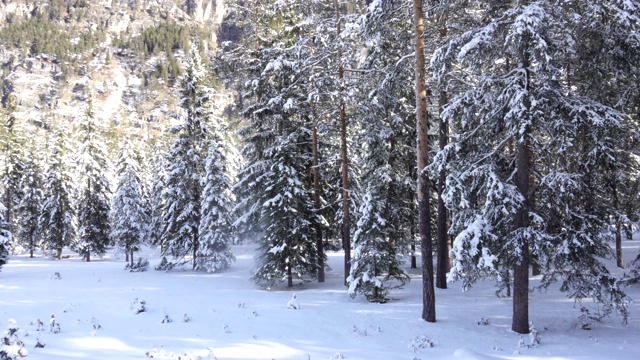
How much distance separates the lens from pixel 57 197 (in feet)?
126

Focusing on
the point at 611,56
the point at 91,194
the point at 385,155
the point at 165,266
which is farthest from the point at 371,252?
the point at 91,194

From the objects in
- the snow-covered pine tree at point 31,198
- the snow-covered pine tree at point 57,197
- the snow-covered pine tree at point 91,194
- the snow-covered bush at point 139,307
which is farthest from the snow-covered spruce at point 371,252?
the snow-covered pine tree at point 31,198

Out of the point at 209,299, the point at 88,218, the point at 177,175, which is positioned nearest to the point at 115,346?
the point at 209,299

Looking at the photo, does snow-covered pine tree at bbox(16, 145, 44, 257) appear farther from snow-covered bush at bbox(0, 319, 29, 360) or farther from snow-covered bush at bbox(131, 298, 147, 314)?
snow-covered bush at bbox(0, 319, 29, 360)

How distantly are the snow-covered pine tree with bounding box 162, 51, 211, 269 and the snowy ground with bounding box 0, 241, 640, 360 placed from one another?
831cm

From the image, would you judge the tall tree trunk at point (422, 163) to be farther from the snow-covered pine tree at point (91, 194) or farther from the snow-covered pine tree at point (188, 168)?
the snow-covered pine tree at point (91, 194)

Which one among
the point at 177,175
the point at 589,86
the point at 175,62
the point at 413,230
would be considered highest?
the point at 175,62

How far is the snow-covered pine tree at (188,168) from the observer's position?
26.3 meters

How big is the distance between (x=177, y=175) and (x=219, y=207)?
391 centimetres

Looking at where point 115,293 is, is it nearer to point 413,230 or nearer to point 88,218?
point 413,230

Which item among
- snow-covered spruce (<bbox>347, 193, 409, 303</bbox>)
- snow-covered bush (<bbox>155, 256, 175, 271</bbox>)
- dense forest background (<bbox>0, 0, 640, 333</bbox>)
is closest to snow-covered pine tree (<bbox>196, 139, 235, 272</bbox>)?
dense forest background (<bbox>0, 0, 640, 333</bbox>)

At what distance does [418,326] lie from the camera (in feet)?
38.9

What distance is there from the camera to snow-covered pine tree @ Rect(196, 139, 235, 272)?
80.7 ft

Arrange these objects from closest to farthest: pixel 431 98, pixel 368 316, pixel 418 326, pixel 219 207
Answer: pixel 418 326 < pixel 368 316 < pixel 431 98 < pixel 219 207
